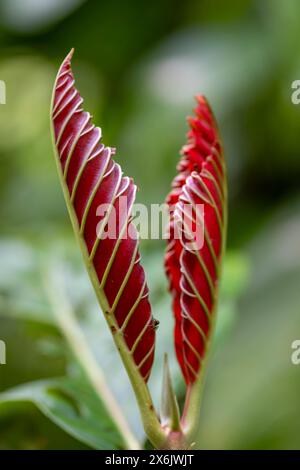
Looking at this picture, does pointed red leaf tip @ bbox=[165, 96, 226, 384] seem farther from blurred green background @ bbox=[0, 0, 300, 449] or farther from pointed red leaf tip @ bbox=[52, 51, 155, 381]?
blurred green background @ bbox=[0, 0, 300, 449]

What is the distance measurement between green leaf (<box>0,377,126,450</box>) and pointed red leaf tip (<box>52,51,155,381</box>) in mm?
230

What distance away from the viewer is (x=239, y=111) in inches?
63.1

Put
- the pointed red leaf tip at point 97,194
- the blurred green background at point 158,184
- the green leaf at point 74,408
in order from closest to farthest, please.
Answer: the pointed red leaf tip at point 97,194 < the green leaf at point 74,408 < the blurred green background at point 158,184

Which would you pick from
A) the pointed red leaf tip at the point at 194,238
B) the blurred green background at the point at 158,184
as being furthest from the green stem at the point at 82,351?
the pointed red leaf tip at the point at 194,238

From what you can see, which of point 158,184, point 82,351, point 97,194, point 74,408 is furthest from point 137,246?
point 158,184

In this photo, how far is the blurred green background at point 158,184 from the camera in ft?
3.41

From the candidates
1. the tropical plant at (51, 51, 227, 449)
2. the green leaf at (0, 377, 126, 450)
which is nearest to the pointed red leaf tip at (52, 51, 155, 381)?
the tropical plant at (51, 51, 227, 449)

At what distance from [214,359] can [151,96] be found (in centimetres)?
62

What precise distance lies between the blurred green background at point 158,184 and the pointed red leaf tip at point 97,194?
286 mm

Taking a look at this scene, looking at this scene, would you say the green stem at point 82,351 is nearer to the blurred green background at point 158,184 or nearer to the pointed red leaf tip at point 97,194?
the blurred green background at point 158,184

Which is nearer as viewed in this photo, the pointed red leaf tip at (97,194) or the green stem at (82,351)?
the pointed red leaf tip at (97,194)

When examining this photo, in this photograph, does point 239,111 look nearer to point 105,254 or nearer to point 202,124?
point 202,124
